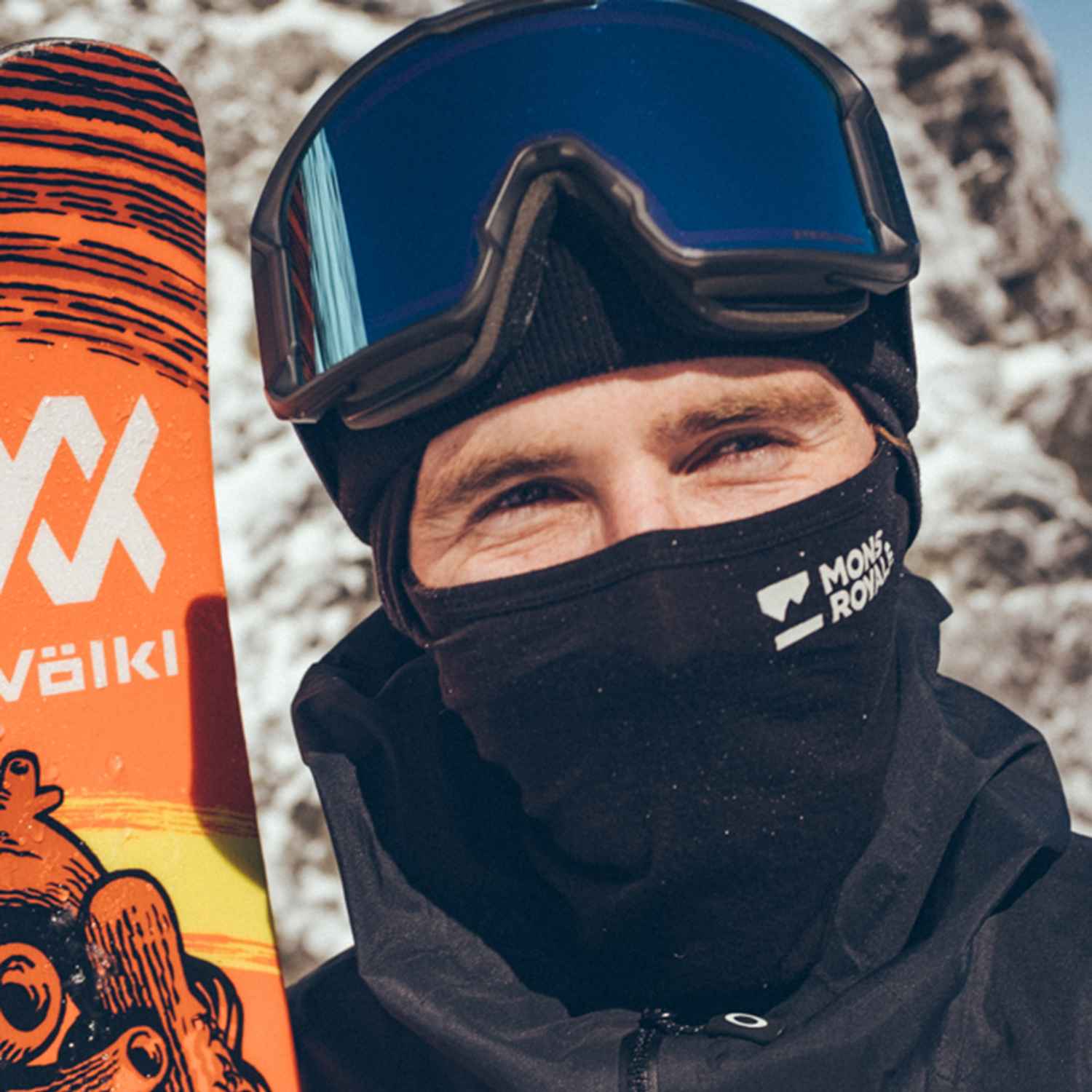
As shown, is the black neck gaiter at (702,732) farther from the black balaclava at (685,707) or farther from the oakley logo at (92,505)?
the oakley logo at (92,505)

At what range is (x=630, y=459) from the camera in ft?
4.43

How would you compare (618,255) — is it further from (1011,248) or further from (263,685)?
(1011,248)

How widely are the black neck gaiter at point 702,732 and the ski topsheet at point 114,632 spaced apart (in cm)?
68

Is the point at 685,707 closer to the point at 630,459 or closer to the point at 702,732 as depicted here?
the point at 702,732

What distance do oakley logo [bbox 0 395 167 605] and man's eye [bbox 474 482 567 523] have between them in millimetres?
755

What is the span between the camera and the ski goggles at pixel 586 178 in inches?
55.5

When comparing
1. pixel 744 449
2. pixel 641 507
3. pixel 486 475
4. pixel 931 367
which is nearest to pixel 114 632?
pixel 486 475

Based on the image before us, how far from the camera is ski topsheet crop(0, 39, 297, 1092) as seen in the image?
1.67 meters

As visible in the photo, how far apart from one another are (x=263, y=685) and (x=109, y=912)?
261 cm

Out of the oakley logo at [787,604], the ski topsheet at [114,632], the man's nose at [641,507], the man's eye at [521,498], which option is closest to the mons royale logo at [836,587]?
the oakley logo at [787,604]

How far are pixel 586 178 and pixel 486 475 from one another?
1.29 ft

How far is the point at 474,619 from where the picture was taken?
4.77 ft

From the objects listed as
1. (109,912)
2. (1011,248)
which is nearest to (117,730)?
(109,912)

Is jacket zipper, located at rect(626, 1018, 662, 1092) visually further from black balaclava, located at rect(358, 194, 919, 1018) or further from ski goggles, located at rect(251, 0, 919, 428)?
ski goggles, located at rect(251, 0, 919, 428)
